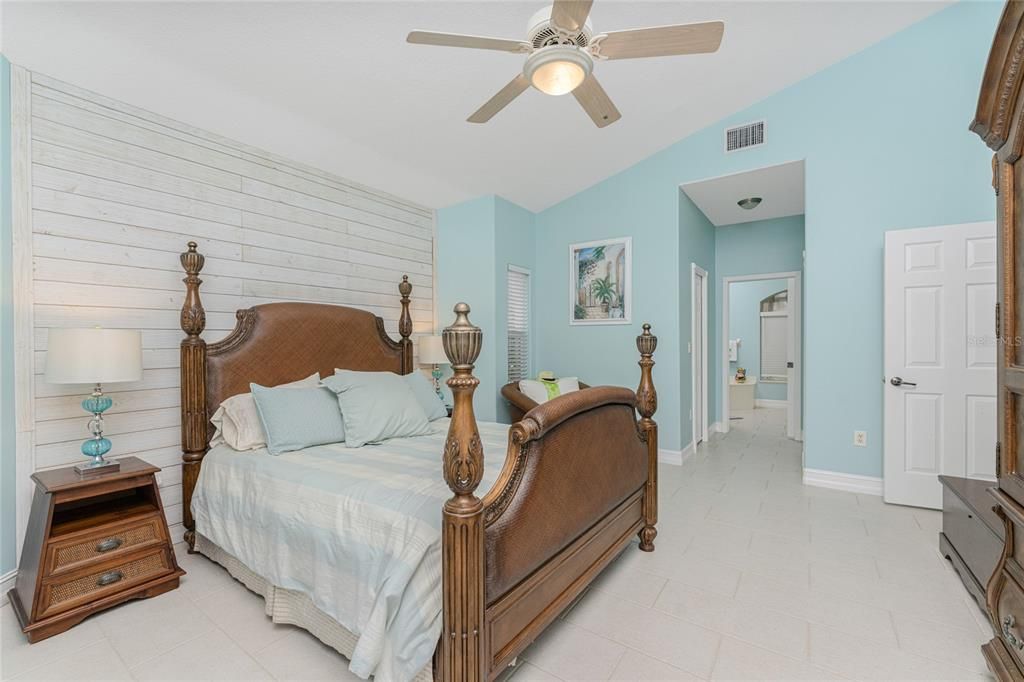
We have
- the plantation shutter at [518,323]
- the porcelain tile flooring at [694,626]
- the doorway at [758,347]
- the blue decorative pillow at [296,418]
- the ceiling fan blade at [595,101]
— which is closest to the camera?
the porcelain tile flooring at [694,626]

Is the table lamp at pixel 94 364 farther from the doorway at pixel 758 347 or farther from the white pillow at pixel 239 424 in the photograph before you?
the doorway at pixel 758 347

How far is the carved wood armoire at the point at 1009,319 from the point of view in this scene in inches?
53.5

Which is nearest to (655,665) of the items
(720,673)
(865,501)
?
(720,673)

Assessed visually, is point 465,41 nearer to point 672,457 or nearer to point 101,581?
point 101,581

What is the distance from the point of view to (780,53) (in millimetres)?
3451

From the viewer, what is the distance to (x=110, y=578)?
208 cm

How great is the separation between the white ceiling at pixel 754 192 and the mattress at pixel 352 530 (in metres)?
3.47

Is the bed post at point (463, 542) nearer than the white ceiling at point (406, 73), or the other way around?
the bed post at point (463, 542)

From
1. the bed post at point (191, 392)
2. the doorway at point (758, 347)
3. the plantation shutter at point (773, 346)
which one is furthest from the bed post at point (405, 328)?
the plantation shutter at point (773, 346)

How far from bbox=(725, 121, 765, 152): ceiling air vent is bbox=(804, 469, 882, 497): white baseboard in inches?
113

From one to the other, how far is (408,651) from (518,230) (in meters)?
4.17

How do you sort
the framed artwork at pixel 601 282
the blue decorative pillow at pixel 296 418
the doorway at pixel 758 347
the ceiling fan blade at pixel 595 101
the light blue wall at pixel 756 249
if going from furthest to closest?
the doorway at pixel 758 347, the light blue wall at pixel 756 249, the framed artwork at pixel 601 282, the blue decorative pillow at pixel 296 418, the ceiling fan blade at pixel 595 101

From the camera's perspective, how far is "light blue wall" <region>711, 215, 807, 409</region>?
5.59 m

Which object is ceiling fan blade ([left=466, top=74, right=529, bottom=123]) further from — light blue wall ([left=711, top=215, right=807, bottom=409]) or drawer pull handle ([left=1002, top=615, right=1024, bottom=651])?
light blue wall ([left=711, top=215, right=807, bottom=409])
